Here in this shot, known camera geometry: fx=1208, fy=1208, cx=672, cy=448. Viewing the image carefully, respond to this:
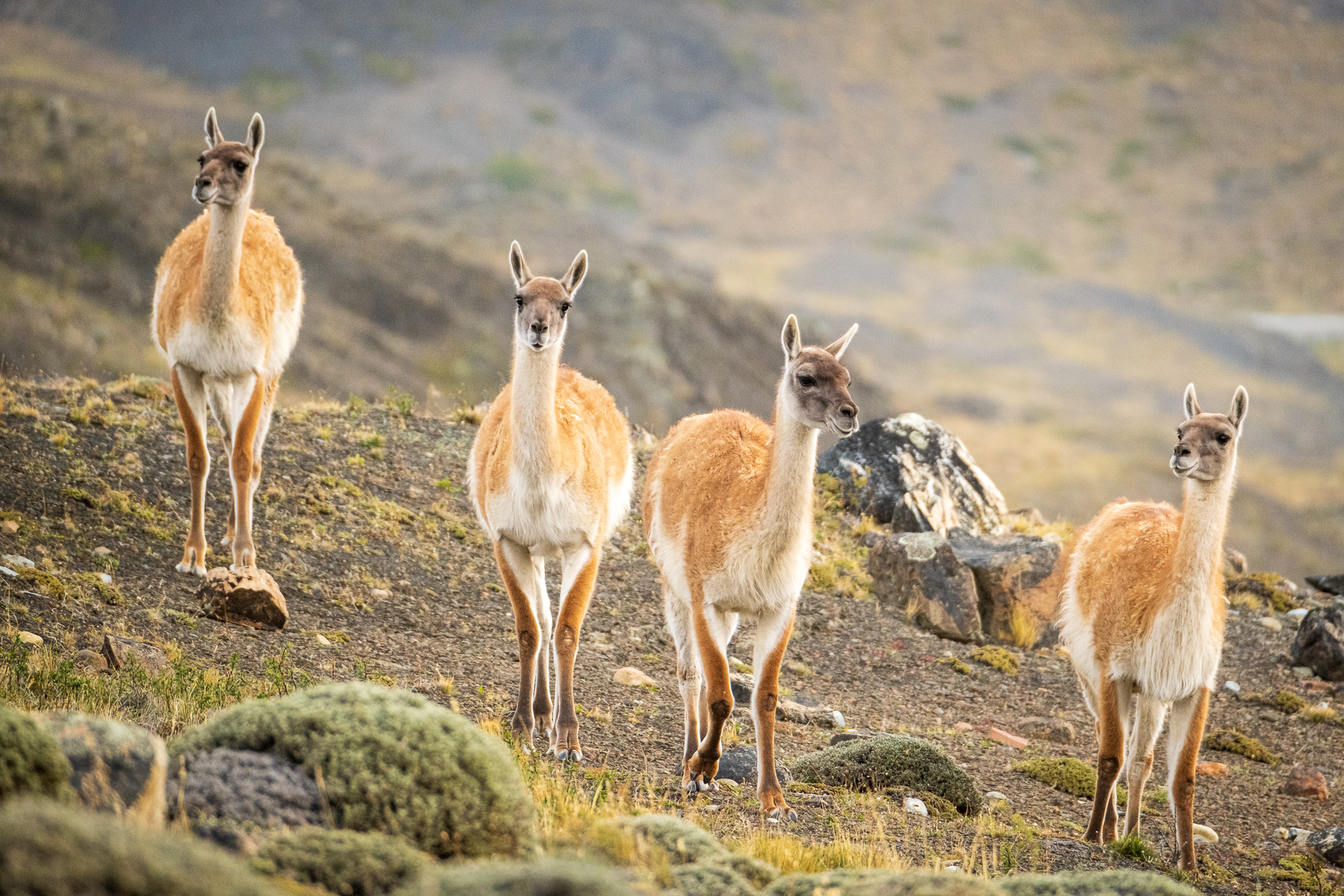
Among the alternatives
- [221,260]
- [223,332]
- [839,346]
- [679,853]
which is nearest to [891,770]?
[839,346]

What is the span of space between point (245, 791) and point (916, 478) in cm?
1218

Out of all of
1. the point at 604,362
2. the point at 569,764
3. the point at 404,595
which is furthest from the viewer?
the point at 604,362

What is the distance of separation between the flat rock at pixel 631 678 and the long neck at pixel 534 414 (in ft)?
9.80

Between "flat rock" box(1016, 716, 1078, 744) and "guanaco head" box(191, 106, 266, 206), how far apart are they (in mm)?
8485

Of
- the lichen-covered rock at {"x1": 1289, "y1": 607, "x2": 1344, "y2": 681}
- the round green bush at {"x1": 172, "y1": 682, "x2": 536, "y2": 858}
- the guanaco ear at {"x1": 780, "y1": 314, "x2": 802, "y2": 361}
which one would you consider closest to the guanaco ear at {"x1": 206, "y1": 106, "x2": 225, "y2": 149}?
the guanaco ear at {"x1": 780, "y1": 314, "x2": 802, "y2": 361}

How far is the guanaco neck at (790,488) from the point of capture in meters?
7.64

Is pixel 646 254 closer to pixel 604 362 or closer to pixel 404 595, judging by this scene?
pixel 604 362

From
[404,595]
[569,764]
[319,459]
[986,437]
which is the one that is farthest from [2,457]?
[986,437]

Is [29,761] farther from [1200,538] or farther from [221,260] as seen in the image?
[1200,538]

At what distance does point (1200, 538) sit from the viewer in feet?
26.7

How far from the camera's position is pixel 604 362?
48625 mm

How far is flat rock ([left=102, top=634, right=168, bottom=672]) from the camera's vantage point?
7879 millimetres

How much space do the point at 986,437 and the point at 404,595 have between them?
50.5 m

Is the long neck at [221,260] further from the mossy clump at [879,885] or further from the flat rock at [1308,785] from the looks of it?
the flat rock at [1308,785]
